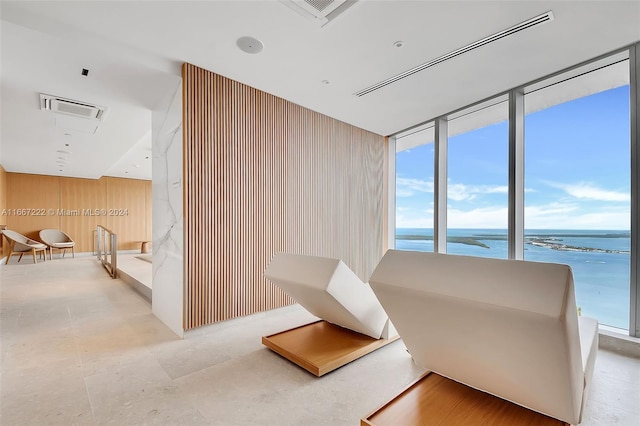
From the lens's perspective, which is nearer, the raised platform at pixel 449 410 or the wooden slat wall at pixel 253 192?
the raised platform at pixel 449 410

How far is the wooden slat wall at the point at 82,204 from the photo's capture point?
33.7 feet

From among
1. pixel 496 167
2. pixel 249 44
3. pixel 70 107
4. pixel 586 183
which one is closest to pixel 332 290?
pixel 249 44

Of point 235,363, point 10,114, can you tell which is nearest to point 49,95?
point 10,114

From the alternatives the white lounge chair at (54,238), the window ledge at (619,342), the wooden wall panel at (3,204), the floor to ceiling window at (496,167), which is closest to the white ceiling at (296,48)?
the floor to ceiling window at (496,167)

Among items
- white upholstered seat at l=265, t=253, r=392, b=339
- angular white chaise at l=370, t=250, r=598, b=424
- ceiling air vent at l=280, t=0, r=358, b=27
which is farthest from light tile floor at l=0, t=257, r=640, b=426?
ceiling air vent at l=280, t=0, r=358, b=27

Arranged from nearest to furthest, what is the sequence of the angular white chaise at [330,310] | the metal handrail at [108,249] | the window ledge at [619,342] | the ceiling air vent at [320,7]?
1. the ceiling air vent at [320,7]
2. the angular white chaise at [330,310]
3. the window ledge at [619,342]
4. the metal handrail at [108,249]

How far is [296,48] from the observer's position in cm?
313

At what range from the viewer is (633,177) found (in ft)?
10.0

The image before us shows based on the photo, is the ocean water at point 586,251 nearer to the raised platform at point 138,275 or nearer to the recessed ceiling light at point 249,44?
the recessed ceiling light at point 249,44

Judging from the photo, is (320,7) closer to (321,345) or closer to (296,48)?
(296,48)

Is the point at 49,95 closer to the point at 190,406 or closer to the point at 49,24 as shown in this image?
the point at 49,24

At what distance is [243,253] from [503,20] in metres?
3.91

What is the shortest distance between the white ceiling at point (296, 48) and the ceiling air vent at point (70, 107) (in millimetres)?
150

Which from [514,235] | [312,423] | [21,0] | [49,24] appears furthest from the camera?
[514,235]
